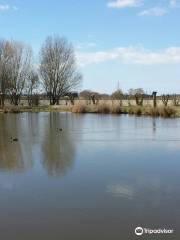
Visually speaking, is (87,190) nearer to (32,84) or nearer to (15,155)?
(15,155)

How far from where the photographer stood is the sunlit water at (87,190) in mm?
6531

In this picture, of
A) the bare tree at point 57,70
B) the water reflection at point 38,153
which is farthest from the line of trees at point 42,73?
the water reflection at point 38,153

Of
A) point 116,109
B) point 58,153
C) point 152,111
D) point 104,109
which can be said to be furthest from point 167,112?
point 58,153

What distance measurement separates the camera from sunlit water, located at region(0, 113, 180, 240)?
653cm

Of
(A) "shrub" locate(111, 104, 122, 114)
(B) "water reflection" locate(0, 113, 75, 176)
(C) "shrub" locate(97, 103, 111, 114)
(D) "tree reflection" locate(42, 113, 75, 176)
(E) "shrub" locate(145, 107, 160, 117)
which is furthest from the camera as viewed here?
(C) "shrub" locate(97, 103, 111, 114)

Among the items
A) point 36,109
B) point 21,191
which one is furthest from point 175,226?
point 36,109

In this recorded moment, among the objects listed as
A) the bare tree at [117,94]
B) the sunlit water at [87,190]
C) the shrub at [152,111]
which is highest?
the bare tree at [117,94]

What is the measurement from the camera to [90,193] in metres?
8.30

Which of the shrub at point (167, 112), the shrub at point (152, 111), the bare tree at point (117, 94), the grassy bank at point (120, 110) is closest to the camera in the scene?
the shrub at point (167, 112)

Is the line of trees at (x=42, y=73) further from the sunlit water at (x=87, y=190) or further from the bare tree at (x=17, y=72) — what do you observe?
the sunlit water at (x=87, y=190)

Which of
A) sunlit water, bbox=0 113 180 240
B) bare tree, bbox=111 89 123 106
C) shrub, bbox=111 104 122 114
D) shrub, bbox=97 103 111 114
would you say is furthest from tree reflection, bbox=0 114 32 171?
bare tree, bbox=111 89 123 106

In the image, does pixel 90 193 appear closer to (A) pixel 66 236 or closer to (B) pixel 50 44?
(A) pixel 66 236

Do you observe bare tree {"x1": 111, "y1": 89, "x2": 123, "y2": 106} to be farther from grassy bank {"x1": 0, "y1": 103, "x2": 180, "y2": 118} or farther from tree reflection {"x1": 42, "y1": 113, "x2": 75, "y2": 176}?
Result: tree reflection {"x1": 42, "y1": 113, "x2": 75, "y2": 176}

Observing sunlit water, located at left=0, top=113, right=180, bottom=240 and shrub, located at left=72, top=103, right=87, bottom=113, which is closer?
sunlit water, located at left=0, top=113, right=180, bottom=240
